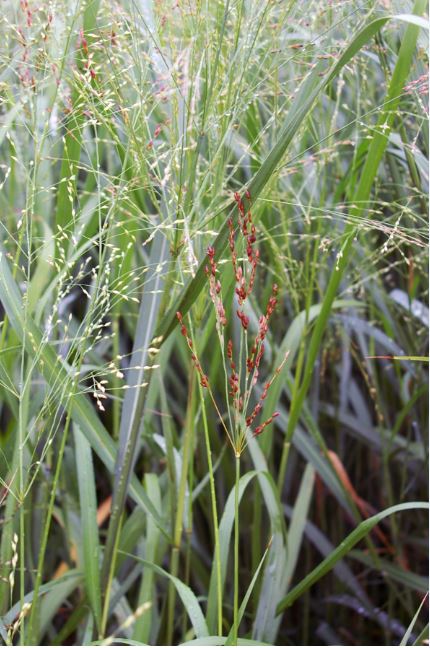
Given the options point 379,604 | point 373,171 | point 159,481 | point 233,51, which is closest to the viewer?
point 233,51

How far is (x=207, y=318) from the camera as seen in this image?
0.96m

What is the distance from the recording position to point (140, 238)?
1062 mm

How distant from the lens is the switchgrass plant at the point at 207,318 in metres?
0.64

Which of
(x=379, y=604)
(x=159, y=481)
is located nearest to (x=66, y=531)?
(x=159, y=481)

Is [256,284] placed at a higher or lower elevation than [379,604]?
higher

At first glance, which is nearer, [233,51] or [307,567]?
[233,51]

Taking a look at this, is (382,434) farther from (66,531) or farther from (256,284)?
(66,531)


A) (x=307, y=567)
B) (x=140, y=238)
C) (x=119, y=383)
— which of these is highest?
(x=140, y=238)

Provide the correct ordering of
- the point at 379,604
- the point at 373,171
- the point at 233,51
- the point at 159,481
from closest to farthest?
the point at 233,51 < the point at 373,171 < the point at 159,481 < the point at 379,604

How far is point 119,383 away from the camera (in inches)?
44.0

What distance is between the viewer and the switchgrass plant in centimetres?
64

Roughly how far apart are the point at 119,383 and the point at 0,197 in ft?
1.02

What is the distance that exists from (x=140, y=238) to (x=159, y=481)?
0.33 metres

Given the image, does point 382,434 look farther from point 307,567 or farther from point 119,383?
point 119,383
